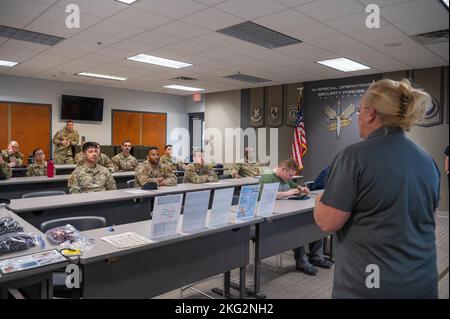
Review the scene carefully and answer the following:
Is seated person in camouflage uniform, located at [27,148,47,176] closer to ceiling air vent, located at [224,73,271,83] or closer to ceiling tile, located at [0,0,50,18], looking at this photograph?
ceiling tile, located at [0,0,50,18]

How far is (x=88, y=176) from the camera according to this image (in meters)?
4.38

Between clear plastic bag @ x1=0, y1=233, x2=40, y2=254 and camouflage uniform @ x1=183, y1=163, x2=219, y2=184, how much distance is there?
3.36 meters

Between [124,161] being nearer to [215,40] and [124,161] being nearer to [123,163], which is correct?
[123,163]

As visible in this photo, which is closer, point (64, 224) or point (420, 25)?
point (64, 224)

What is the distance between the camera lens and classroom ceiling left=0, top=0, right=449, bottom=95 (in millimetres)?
3863

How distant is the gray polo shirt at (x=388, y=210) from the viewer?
1090mm

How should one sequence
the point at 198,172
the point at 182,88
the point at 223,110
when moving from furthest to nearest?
the point at 223,110 < the point at 182,88 < the point at 198,172

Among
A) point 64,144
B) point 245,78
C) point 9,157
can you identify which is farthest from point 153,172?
point 64,144

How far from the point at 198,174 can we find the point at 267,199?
9.22 ft

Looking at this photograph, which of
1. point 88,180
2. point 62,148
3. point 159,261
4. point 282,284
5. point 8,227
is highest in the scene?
point 62,148

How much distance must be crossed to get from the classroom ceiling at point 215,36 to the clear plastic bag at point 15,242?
2786 millimetres

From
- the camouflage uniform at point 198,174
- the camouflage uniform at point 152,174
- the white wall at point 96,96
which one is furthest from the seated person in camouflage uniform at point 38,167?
the white wall at point 96,96

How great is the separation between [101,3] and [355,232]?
12.3 feet
